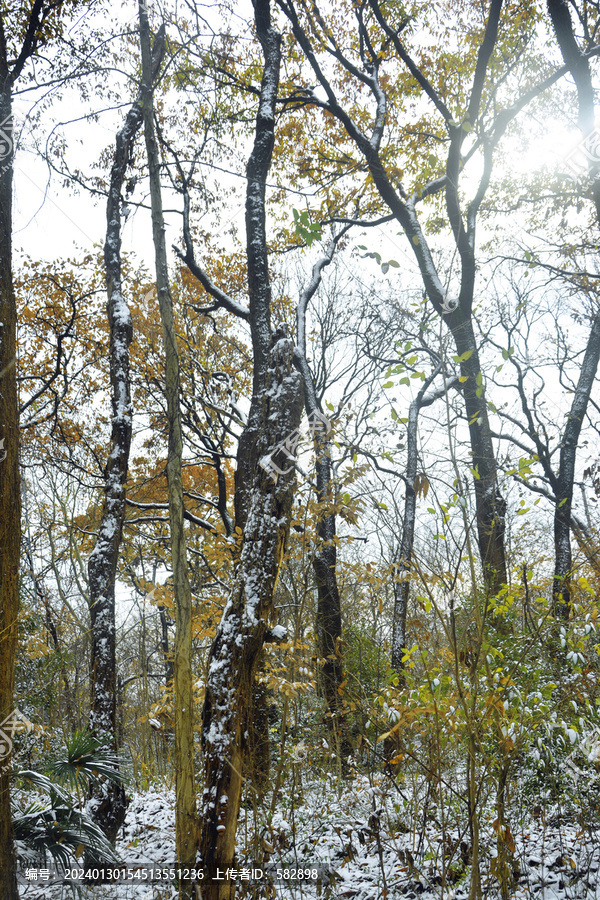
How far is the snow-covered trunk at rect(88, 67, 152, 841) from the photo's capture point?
5105mm

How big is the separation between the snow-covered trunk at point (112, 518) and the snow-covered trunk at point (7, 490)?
179cm

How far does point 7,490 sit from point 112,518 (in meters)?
2.55

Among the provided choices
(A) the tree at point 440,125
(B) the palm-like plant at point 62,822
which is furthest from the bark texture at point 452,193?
(B) the palm-like plant at point 62,822

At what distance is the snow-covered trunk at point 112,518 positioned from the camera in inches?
201

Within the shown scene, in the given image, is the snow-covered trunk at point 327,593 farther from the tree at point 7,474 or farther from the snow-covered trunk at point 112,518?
the tree at point 7,474

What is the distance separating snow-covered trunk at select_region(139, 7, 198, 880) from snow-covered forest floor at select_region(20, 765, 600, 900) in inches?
18.8

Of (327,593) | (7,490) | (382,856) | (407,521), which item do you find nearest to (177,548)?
(7,490)

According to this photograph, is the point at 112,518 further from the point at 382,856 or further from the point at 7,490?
the point at 382,856

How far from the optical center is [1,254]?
12.4 feet

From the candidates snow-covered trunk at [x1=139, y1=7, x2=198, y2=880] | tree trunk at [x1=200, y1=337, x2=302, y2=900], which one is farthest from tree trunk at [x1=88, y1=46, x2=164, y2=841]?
tree trunk at [x1=200, y1=337, x2=302, y2=900]

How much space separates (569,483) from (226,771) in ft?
27.5

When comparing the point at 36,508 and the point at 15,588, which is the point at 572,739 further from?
the point at 36,508

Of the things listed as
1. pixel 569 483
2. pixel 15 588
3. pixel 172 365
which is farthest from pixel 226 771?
pixel 569 483

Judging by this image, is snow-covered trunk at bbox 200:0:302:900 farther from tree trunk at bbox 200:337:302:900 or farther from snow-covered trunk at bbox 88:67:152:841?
snow-covered trunk at bbox 88:67:152:841
